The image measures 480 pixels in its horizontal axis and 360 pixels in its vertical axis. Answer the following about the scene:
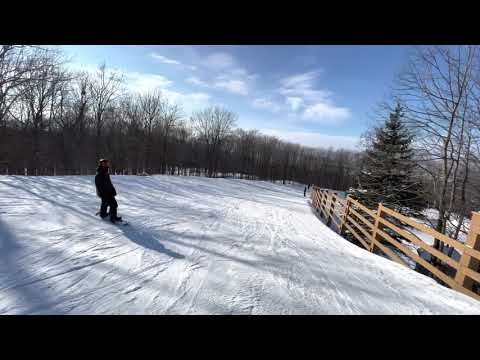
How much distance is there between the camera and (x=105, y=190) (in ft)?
15.5

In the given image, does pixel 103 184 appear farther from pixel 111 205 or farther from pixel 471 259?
pixel 471 259

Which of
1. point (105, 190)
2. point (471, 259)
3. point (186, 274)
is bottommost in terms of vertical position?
point (186, 274)

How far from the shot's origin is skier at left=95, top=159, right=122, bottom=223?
15.3 feet

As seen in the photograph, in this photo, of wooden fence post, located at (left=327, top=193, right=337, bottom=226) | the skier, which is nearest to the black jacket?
the skier

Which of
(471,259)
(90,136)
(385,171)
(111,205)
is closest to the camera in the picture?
(471,259)

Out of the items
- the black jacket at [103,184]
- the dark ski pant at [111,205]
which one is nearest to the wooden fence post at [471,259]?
the dark ski pant at [111,205]

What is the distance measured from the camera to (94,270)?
262cm

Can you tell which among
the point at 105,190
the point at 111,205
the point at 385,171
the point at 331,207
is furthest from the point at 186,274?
the point at 385,171

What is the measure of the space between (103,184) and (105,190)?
161 mm

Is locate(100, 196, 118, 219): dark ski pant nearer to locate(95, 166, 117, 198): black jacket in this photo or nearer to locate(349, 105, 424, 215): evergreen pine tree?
locate(95, 166, 117, 198): black jacket

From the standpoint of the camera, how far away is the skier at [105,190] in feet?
15.3

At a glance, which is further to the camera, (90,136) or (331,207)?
(90,136)

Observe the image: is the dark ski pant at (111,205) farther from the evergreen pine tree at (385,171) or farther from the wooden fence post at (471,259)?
the evergreen pine tree at (385,171)
